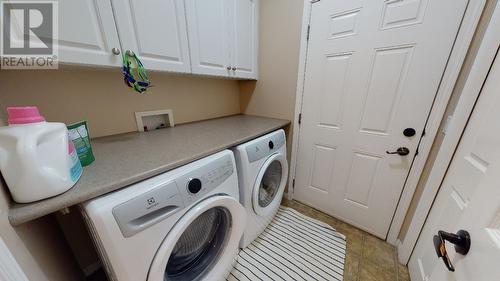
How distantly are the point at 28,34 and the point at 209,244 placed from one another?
1.28 meters

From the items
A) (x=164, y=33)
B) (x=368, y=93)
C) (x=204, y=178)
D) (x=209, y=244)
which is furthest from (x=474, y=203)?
(x=164, y=33)

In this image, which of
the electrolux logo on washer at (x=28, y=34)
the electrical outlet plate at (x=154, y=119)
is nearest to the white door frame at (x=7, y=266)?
the electrolux logo on washer at (x=28, y=34)

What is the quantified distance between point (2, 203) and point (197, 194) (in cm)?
53

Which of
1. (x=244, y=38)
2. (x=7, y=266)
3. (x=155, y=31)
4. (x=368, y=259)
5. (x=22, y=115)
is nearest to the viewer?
(x=7, y=266)

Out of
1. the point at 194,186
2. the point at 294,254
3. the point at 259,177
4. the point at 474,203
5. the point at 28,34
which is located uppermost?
the point at 28,34

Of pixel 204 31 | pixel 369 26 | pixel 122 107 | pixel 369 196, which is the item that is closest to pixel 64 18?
pixel 122 107

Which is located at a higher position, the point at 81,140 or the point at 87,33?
the point at 87,33

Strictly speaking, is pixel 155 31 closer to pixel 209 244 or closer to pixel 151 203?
pixel 151 203

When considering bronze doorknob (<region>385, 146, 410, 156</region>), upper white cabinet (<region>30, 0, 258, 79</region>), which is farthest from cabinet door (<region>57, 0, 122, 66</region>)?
bronze doorknob (<region>385, 146, 410, 156</region>)

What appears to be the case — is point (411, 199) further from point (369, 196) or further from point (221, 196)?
point (221, 196)

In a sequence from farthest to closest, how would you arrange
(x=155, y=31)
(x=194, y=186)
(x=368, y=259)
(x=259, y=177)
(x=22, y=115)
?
(x=368, y=259)
(x=259, y=177)
(x=155, y=31)
(x=194, y=186)
(x=22, y=115)

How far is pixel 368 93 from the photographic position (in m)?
1.23

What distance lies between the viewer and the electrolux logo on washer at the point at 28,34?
0.60 m

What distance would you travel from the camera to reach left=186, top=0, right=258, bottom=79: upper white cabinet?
1.15m
